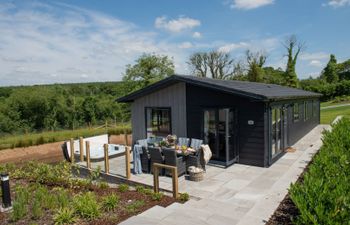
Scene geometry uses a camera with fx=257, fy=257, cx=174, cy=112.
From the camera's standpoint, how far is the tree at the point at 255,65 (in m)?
35.0

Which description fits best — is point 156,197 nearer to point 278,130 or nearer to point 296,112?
point 278,130

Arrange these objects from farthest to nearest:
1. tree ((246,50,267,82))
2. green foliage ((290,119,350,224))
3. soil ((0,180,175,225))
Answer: tree ((246,50,267,82)), soil ((0,180,175,225)), green foliage ((290,119,350,224))

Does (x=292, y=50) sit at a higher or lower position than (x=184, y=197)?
higher

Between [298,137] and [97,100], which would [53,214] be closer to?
[298,137]

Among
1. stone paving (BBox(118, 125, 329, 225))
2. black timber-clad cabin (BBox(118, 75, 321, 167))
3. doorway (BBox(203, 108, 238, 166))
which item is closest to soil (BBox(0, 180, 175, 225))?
stone paving (BBox(118, 125, 329, 225))

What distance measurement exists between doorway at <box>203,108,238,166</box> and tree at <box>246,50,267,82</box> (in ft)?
92.2

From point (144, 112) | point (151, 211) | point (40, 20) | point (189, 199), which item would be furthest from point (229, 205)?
point (40, 20)

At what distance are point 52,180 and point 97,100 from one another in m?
28.1

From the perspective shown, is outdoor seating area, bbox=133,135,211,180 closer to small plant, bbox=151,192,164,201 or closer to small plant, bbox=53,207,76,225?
small plant, bbox=151,192,164,201

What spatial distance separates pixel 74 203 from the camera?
5039 millimetres

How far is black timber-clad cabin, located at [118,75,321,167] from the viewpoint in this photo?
26.8 feet

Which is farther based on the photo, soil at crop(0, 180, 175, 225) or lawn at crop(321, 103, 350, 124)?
lawn at crop(321, 103, 350, 124)

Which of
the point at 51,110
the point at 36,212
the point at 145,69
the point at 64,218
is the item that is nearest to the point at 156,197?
the point at 64,218

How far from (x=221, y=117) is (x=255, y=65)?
96.0 ft
